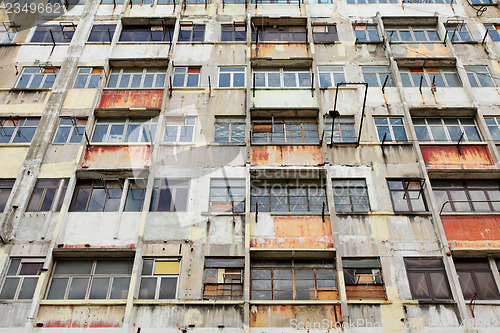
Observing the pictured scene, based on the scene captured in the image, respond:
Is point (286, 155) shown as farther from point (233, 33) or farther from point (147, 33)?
point (147, 33)

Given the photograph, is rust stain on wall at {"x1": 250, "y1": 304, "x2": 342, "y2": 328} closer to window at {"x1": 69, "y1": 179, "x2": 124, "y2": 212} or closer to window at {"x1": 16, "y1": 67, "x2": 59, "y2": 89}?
window at {"x1": 69, "y1": 179, "x2": 124, "y2": 212}

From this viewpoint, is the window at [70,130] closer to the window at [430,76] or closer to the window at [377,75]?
the window at [377,75]

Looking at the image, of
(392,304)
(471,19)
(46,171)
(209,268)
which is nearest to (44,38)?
(46,171)

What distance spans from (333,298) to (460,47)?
14233 millimetres

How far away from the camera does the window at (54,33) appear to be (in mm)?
22016

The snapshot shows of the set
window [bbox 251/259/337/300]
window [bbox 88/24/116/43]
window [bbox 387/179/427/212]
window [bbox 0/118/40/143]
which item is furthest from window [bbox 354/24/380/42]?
window [bbox 0/118/40/143]

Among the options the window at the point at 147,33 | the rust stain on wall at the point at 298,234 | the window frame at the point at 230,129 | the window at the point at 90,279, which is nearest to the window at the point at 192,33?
the window at the point at 147,33

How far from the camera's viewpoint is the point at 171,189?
55.3 feet

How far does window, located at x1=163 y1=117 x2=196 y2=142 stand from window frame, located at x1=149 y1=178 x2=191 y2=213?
199cm

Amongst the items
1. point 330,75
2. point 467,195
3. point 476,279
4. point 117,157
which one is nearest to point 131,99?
point 117,157

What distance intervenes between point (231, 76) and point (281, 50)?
294 cm

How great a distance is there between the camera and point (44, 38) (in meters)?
22.1

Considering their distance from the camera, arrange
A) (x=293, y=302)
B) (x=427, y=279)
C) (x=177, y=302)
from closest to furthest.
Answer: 1. (x=177, y=302)
2. (x=293, y=302)
3. (x=427, y=279)

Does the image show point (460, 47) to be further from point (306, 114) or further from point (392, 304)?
point (392, 304)
